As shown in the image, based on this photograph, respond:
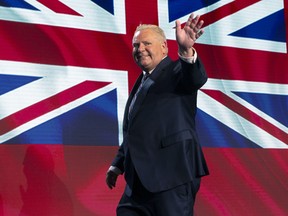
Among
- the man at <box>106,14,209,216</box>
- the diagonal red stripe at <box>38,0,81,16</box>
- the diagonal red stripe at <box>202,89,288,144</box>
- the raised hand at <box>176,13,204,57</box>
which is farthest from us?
the diagonal red stripe at <box>202,89,288,144</box>

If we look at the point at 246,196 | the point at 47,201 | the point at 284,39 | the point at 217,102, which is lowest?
the point at 246,196

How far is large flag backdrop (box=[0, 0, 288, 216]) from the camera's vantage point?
8.86ft

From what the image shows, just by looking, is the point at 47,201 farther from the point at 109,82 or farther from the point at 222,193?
the point at 222,193

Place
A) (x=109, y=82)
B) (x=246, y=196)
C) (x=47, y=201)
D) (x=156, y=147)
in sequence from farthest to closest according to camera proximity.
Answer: (x=246, y=196) < (x=109, y=82) < (x=47, y=201) < (x=156, y=147)

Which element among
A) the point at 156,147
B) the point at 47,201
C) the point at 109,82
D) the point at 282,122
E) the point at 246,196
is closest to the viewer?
the point at 156,147

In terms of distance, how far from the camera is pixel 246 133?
329cm

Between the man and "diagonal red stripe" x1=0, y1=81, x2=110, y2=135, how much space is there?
907 mm

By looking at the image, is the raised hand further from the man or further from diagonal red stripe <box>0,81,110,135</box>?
diagonal red stripe <box>0,81,110,135</box>

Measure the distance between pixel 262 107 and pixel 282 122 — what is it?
0.55 ft

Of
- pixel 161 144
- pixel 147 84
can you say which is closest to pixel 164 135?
pixel 161 144

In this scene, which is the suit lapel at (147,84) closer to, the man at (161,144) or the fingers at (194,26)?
the man at (161,144)

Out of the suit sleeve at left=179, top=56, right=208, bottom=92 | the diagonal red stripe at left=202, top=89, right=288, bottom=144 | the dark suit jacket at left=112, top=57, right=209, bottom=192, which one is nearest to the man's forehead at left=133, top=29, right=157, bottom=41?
the dark suit jacket at left=112, top=57, right=209, bottom=192

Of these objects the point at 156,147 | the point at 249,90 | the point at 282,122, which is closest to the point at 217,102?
the point at 249,90

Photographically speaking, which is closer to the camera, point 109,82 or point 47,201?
point 47,201
